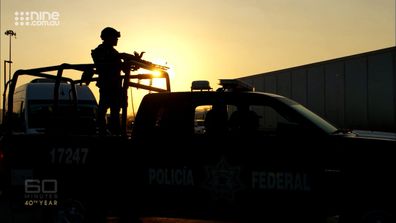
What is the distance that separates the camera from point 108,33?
7.64 m

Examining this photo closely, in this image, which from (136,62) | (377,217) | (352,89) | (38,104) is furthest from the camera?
(352,89)

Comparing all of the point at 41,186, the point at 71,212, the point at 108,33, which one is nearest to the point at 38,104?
the point at 108,33

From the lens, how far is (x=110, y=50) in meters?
7.41

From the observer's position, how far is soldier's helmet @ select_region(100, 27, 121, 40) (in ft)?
25.0

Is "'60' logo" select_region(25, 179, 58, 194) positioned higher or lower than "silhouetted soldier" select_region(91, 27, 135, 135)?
lower

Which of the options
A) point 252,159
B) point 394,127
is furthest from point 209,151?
point 394,127

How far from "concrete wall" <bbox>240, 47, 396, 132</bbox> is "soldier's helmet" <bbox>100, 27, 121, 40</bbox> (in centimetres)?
976

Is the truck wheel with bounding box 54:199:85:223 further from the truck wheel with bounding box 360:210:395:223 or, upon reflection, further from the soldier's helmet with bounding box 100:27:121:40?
the truck wheel with bounding box 360:210:395:223

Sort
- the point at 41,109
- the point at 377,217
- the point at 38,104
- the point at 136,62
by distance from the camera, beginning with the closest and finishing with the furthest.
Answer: the point at 377,217 < the point at 136,62 < the point at 41,109 < the point at 38,104

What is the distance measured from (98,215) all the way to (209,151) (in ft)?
5.31

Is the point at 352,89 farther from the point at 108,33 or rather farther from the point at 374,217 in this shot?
the point at 374,217

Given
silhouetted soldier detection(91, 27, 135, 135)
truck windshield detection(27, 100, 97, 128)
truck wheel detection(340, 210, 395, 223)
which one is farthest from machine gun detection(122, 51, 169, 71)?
truck windshield detection(27, 100, 97, 128)

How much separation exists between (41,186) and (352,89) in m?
12.8

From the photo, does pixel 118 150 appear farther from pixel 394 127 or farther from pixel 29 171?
pixel 394 127
